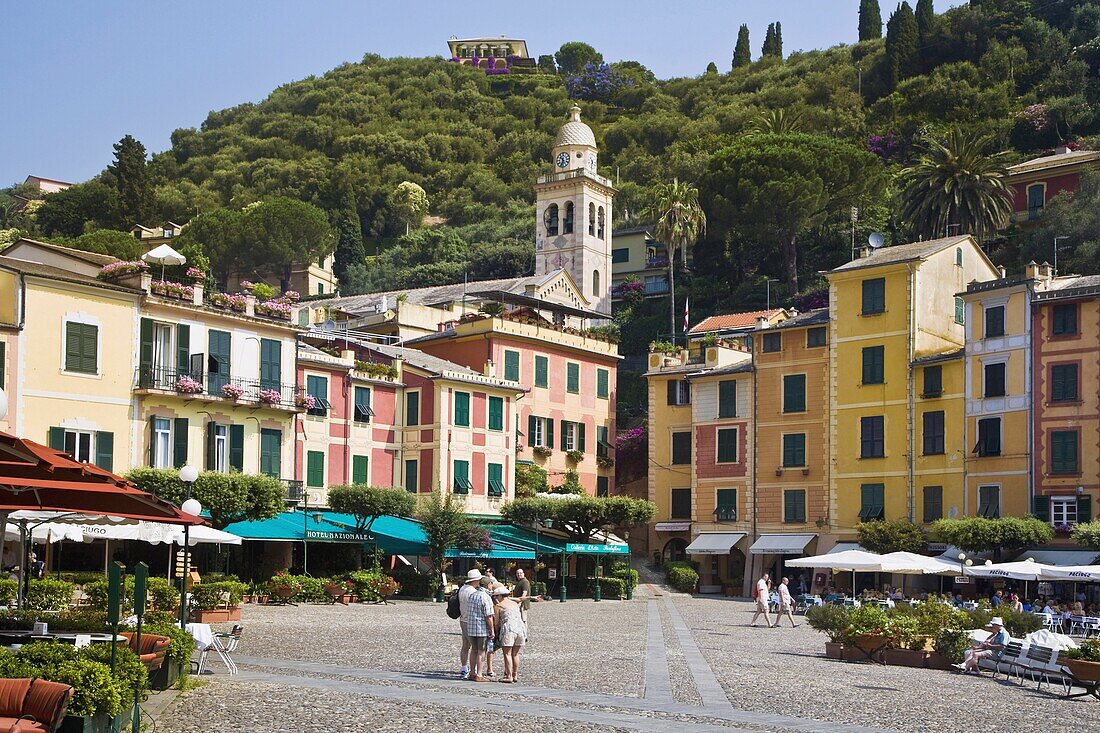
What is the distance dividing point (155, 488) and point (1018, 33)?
8372 centimetres

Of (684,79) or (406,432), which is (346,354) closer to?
(406,432)

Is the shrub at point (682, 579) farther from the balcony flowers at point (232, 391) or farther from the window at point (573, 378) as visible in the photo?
the balcony flowers at point (232, 391)

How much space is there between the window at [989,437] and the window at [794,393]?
8605 millimetres

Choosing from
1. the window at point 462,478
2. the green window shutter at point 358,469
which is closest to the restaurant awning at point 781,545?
the window at point 462,478

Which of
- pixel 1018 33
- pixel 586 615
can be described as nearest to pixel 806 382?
pixel 586 615

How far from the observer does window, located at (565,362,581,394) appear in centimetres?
6669

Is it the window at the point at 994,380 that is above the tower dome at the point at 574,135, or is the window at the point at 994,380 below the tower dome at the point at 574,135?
below

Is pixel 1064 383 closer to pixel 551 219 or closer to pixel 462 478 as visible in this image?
pixel 462 478

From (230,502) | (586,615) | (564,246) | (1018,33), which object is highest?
(1018,33)

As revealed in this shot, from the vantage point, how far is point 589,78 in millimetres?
153875

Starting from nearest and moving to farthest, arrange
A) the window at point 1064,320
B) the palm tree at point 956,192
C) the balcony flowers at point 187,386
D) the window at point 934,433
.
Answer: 1. the balcony flowers at point 187,386
2. the window at point 1064,320
3. the window at point 934,433
4. the palm tree at point 956,192

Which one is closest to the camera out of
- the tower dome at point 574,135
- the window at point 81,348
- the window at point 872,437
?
the window at point 81,348

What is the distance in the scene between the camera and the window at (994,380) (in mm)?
53219

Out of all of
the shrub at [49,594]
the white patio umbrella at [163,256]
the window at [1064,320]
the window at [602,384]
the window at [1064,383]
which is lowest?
the shrub at [49,594]
